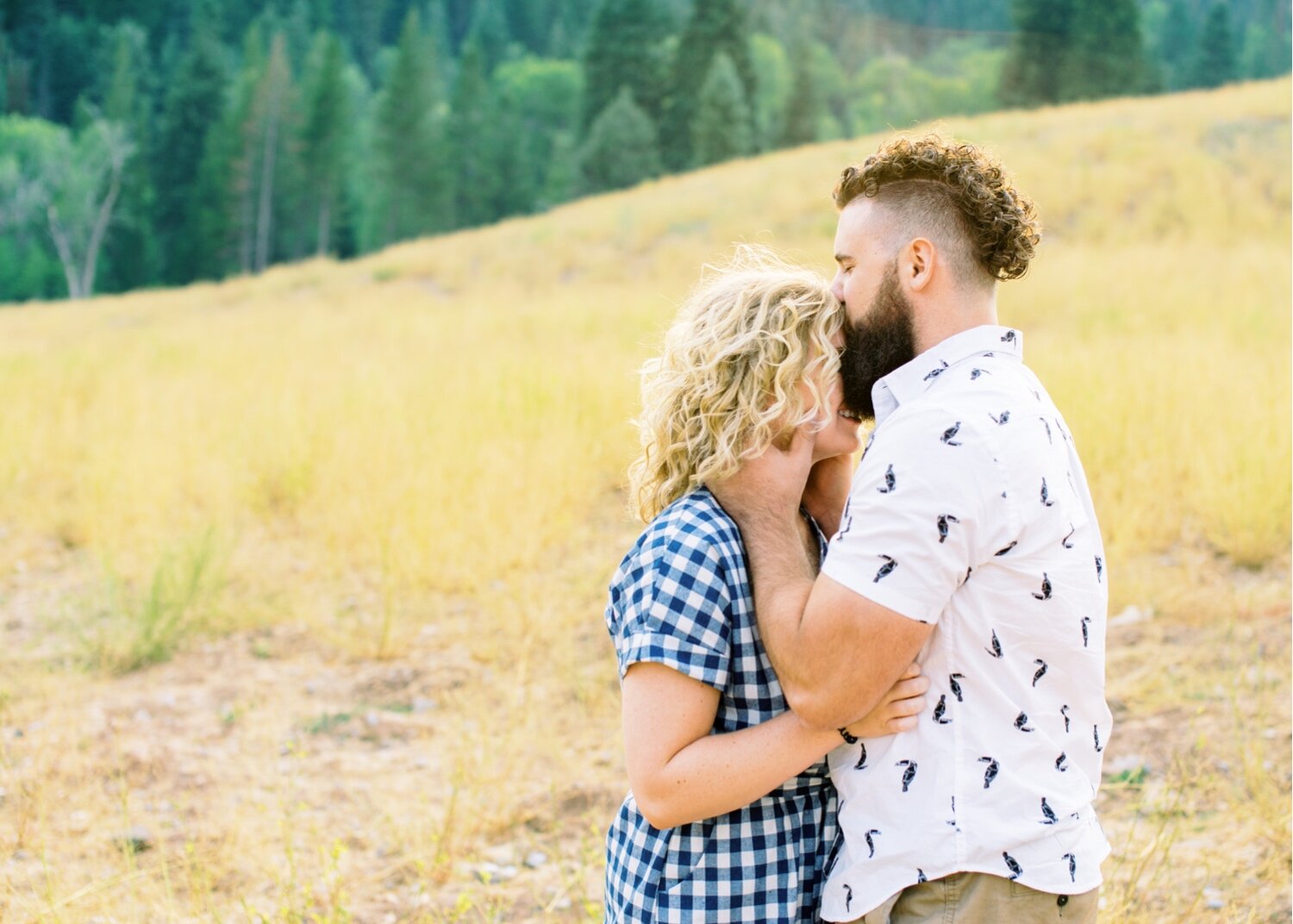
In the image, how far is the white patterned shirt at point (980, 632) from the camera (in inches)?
65.8

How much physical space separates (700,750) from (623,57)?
54.9 meters

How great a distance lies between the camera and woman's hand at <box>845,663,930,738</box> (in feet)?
5.79

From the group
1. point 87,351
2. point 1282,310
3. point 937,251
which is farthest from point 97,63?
point 937,251

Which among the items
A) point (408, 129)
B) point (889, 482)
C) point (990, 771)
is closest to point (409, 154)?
point (408, 129)

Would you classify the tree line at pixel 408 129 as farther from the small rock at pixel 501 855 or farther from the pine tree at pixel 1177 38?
the small rock at pixel 501 855

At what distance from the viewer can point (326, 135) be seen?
52031 mm

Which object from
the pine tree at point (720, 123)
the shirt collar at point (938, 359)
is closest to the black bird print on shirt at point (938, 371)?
the shirt collar at point (938, 359)

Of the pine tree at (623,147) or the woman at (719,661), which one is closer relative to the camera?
the woman at (719,661)

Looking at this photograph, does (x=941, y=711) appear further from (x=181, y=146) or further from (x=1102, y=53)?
(x=181, y=146)

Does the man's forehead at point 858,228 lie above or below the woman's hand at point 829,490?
above

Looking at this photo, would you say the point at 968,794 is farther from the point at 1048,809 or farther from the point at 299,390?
the point at 299,390

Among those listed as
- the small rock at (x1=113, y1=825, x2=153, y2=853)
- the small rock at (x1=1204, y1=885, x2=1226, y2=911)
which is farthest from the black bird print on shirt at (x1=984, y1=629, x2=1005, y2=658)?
the small rock at (x1=113, y1=825, x2=153, y2=853)

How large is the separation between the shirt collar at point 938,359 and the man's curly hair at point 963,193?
0.15 m

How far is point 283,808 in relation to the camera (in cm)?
378
